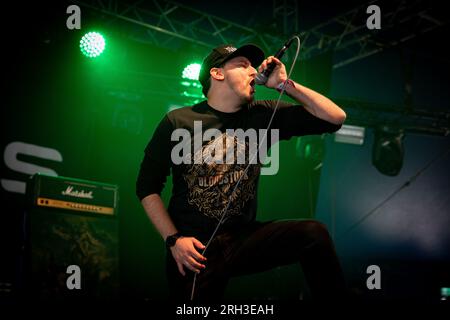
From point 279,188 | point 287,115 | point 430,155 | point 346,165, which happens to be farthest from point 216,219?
point 430,155

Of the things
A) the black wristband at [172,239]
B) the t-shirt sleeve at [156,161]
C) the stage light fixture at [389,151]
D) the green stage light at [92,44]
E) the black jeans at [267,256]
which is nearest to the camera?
the black jeans at [267,256]

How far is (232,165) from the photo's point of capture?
210 cm

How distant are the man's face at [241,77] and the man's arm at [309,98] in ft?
0.58

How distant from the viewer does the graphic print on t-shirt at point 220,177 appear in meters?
2.05

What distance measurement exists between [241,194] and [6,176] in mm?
3230

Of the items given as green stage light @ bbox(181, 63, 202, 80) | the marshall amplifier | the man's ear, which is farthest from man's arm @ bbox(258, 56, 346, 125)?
green stage light @ bbox(181, 63, 202, 80)

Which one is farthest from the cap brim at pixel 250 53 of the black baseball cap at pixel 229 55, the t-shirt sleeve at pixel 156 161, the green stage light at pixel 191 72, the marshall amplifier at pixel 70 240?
the green stage light at pixel 191 72

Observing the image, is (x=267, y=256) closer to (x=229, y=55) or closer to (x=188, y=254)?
(x=188, y=254)

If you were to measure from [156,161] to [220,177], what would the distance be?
1.17ft

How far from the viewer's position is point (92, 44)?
4.55m

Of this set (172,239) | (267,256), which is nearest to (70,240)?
(172,239)

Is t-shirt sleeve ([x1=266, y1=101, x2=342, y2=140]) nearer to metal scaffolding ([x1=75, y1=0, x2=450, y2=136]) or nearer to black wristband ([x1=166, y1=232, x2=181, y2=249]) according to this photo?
black wristband ([x1=166, y1=232, x2=181, y2=249])

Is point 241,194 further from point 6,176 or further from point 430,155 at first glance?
point 430,155

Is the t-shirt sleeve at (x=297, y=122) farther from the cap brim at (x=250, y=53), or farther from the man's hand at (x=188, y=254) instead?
the man's hand at (x=188, y=254)
